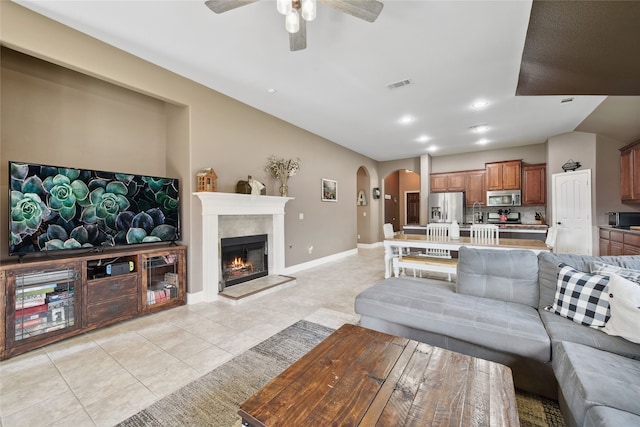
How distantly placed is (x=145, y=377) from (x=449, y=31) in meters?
4.05

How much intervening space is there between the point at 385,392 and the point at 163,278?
3.15 m

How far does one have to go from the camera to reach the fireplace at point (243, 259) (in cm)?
393

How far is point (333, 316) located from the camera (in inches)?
117

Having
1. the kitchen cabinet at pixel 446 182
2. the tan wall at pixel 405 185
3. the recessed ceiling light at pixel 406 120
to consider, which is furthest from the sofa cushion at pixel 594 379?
the tan wall at pixel 405 185

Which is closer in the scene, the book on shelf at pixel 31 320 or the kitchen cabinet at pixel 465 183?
the book on shelf at pixel 31 320

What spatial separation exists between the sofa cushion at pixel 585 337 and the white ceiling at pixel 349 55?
100 inches

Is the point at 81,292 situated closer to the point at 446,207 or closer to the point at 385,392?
the point at 385,392

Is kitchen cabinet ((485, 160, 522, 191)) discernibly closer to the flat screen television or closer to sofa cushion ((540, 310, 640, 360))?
sofa cushion ((540, 310, 640, 360))

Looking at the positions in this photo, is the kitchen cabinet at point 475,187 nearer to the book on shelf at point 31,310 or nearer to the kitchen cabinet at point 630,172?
the kitchen cabinet at point 630,172

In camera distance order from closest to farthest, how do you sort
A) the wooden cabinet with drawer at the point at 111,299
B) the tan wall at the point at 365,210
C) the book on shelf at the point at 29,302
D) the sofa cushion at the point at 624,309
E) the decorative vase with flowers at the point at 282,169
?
the sofa cushion at the point at 624,309, the book on shelf at the point at 29,302, the wooden cabinet with drawer at the point at 111,299, the decorative vase with flowers at the point at 282,169, the tan wall at the point at 365,210

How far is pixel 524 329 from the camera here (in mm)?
1685

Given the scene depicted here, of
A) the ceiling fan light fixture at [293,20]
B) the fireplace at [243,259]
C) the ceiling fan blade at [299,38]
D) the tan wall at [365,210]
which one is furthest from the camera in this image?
the tan wall at [365,210]

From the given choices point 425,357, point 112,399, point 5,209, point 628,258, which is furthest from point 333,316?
point 5,209

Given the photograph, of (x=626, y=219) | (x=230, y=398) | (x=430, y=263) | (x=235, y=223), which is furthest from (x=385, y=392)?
(x=626, y=219)
